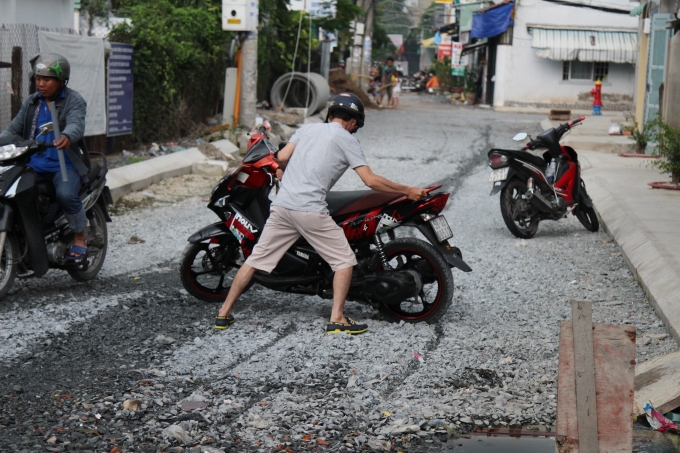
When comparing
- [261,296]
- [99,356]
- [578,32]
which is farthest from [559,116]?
[99,356]

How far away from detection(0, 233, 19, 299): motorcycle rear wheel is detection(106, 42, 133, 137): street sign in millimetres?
7732

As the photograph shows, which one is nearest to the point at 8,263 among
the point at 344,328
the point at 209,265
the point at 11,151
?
the point at 11,151

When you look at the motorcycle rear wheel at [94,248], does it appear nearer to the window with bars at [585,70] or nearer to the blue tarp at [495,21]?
the blue tarp at [495,21]

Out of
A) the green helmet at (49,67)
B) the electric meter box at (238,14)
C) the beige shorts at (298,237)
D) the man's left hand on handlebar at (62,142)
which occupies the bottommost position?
the beige shorts at (298,237)

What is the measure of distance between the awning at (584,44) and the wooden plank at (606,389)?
33.5 meters

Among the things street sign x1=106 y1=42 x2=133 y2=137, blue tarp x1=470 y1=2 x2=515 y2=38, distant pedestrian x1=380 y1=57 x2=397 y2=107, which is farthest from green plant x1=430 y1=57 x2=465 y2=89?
street sign x1=106 y1=42 x2=133 y2=137

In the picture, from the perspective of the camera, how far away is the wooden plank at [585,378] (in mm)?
3432

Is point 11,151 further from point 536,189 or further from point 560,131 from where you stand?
point 560,131

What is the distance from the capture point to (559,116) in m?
27.3

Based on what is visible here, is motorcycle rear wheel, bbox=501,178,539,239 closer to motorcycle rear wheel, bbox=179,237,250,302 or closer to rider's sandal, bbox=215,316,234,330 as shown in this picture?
motorcycle rear wheel, bbox=179,237,250,302

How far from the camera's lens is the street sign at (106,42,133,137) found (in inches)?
544

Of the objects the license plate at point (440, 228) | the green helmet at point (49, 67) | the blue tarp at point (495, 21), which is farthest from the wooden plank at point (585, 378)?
the blue tarp at point (495, 21)

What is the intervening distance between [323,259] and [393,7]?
96.2 metres

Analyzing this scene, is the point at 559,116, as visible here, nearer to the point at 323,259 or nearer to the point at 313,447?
the point at 323,259
